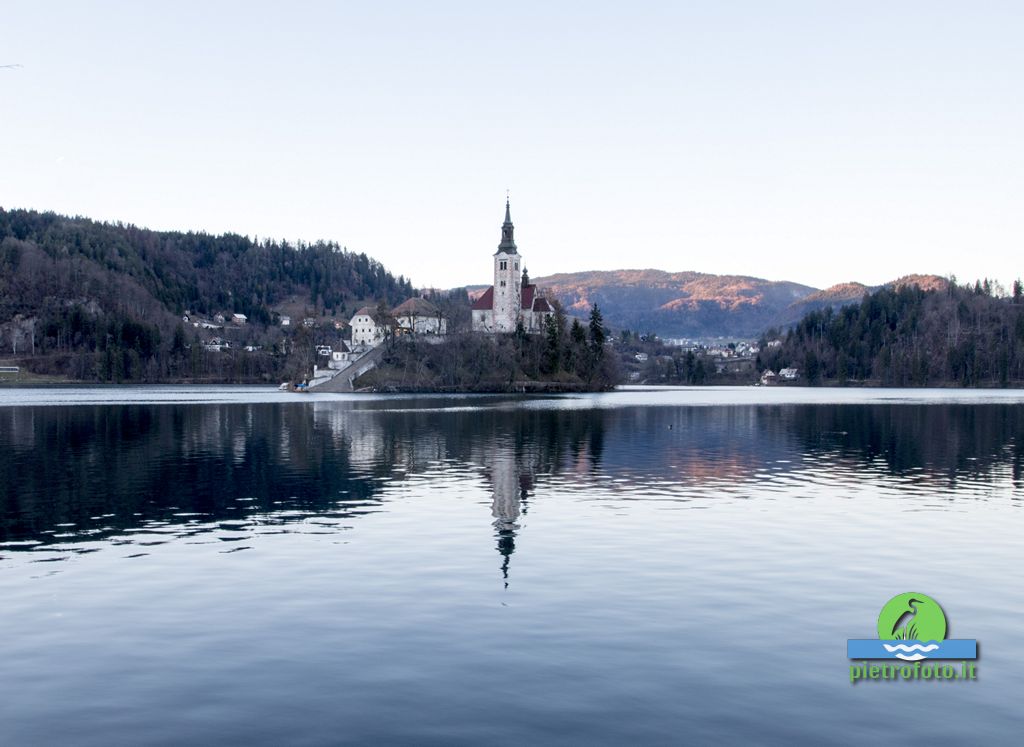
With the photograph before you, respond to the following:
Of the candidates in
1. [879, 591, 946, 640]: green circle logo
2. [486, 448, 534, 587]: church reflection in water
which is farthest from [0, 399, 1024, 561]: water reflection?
[879, 591, 946, 640]: green circle logo

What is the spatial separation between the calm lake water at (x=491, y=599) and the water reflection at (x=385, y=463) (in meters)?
0.41

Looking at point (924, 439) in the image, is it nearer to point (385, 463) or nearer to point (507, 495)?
point (385, 463)

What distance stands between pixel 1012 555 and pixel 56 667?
2542 cm

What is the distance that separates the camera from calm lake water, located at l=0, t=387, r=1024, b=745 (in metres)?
13.9

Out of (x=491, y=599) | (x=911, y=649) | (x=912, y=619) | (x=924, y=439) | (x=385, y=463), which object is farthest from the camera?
(x=924, y=439)

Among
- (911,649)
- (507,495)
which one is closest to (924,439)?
(507,495)

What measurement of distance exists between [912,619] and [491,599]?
367 inches

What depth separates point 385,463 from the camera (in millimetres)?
50938

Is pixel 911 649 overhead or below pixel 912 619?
below

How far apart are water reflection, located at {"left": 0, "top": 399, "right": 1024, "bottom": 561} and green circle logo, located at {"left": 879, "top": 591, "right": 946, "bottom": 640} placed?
980 cm

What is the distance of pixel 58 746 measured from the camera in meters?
12.7

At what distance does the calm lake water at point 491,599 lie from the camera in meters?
13.9

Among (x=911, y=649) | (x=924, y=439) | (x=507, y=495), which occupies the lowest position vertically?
(x=924, y=439)

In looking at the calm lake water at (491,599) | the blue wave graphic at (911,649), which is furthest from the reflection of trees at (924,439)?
the blue wave graphic at (911,649)
